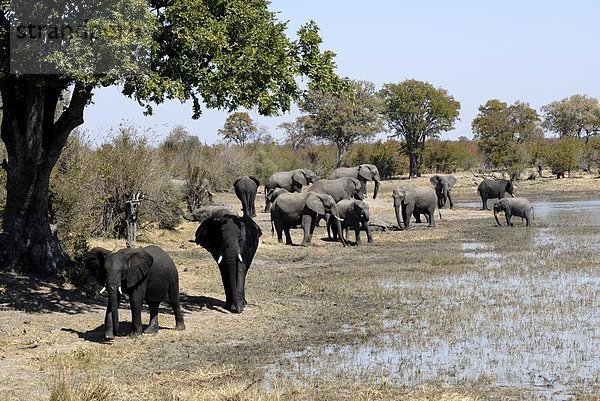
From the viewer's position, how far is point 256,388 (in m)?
10.6

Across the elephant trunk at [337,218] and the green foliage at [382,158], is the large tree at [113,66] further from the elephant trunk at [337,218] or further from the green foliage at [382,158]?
the green foliage at [382,158]

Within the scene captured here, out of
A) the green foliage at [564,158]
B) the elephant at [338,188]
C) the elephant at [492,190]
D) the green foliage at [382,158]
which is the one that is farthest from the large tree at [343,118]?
the elephant at [338,188]

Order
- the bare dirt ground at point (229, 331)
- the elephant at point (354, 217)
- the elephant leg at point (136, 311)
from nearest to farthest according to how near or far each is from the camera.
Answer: the bare dirt ground at point (229, 331) < the elephant leg at point (136, 311) < the elephant at point (354, 217)

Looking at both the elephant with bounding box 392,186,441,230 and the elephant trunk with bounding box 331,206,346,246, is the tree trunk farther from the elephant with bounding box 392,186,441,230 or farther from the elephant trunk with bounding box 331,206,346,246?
the elephant with bounding box 392,186,441,230

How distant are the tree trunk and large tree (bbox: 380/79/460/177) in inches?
2377

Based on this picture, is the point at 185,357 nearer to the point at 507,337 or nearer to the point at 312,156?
the point at 507,337

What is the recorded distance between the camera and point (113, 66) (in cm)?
1462

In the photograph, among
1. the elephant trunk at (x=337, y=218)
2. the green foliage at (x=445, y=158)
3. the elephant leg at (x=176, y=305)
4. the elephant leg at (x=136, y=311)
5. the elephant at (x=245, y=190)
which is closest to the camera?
the elephant leg at (x=136, y=311)

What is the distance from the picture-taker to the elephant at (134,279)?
13219mm

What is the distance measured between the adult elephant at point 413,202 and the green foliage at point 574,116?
89.1 m

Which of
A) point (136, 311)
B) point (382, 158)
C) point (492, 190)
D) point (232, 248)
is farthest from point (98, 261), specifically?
point (382, 158)

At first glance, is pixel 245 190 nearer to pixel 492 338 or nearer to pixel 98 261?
pixel 98 261

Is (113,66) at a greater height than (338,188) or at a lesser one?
greater

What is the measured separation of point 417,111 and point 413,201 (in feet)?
142
